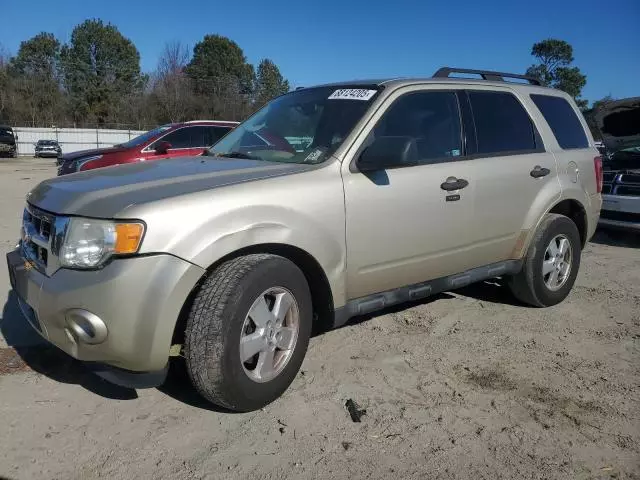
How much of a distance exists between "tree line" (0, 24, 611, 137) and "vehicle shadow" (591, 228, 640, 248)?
36864 mm

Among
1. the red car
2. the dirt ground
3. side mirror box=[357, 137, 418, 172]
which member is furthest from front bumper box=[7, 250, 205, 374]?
the red car

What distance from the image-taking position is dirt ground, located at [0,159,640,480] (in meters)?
2.62

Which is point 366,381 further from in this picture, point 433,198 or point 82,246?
point 82,246

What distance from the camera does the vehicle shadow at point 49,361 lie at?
10.9 feet

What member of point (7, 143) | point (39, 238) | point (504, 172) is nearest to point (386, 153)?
point (504, 172)

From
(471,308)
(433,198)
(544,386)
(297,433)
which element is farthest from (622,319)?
(297,433)

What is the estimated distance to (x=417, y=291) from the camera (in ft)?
12.6

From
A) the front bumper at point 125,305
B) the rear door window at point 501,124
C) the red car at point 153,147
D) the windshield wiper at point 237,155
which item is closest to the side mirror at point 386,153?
the windshield wiper at point 237,155

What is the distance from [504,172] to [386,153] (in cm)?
132

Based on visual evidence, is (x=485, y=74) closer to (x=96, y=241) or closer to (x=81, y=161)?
(x=96, y=241)

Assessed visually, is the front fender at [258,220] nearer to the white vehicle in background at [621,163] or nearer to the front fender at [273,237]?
the front fender at [273,237]

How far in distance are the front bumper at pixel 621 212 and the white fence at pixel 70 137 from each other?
123ft

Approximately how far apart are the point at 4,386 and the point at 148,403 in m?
0.90

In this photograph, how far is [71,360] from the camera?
12.1 ft
